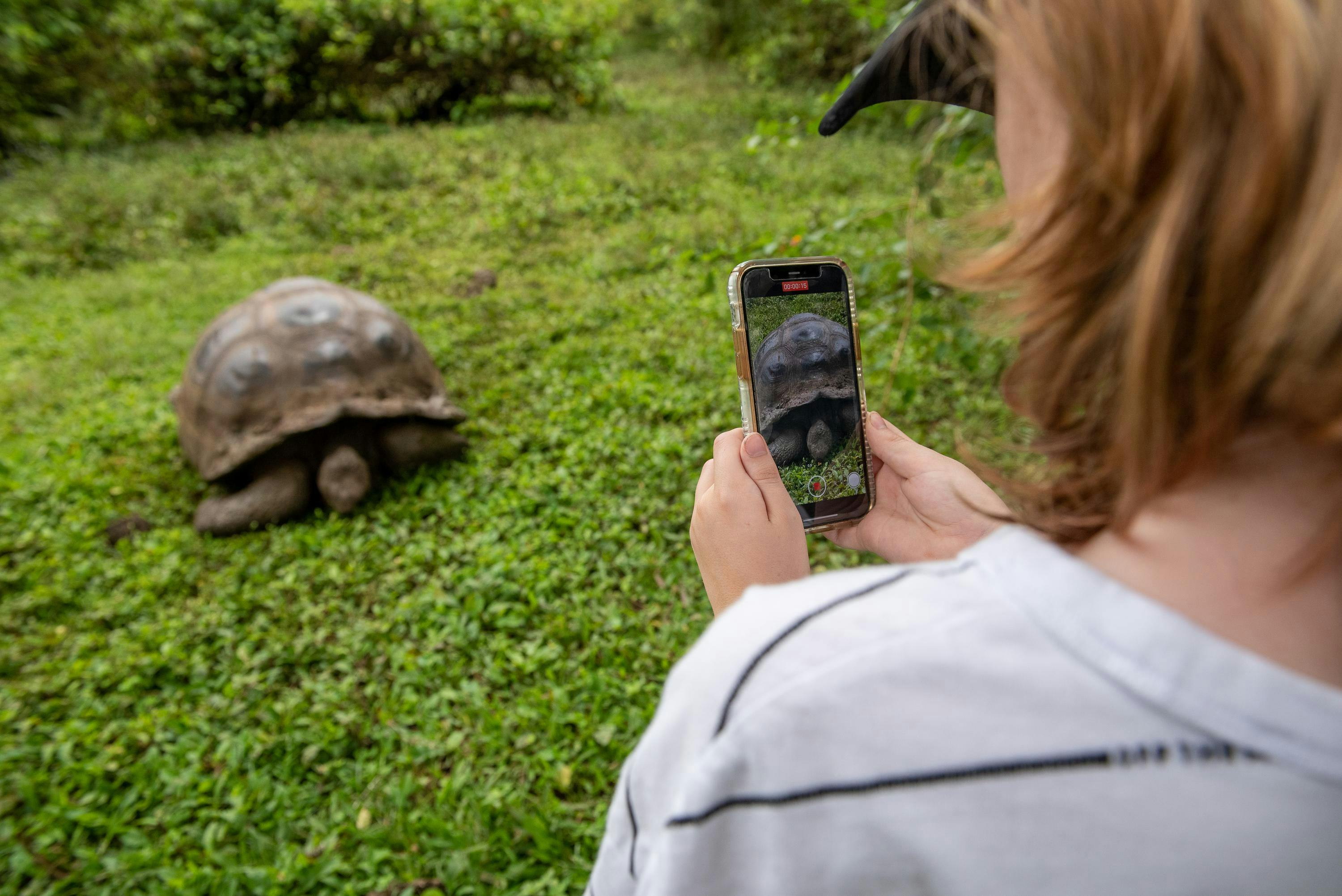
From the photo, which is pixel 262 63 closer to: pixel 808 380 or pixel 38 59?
pixel 38 59

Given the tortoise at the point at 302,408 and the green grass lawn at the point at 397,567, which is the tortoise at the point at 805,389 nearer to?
the green grass lawn at the point at 397,567

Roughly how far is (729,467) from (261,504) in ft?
9.15

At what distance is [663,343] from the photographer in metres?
4.11

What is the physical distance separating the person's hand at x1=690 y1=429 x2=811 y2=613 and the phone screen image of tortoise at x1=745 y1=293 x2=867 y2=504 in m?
0.14

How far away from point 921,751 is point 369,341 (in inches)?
131

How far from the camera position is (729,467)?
84 cm

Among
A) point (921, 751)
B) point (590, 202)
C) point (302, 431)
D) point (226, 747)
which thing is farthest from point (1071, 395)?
point (590, 202)

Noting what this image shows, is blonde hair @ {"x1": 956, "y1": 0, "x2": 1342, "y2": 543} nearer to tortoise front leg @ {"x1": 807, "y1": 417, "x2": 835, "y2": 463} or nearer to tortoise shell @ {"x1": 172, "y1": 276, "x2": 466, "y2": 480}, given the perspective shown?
tortoise front leg @ {"x1": 807, "y1": 417, "x2": 835, "y2": 463}

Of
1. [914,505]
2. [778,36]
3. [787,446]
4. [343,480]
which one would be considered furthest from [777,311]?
[778,36]

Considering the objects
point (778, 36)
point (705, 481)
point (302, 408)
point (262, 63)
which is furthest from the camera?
point (778, 36)

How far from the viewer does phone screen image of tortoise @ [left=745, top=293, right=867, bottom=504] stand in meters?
0.99

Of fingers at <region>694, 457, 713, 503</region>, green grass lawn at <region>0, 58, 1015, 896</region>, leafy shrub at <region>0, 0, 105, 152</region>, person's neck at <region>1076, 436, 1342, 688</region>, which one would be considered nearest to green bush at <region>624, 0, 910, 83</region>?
green grass lawn at <region>0, 58, 1015, 896</region>

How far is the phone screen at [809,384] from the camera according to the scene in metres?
0.99

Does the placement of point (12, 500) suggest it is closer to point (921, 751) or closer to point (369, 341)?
point (369, 341)
